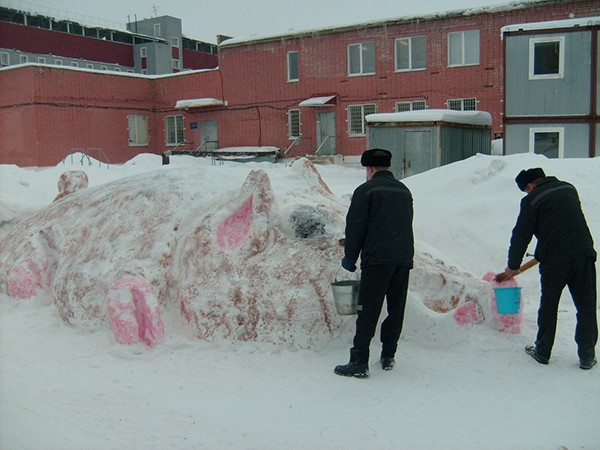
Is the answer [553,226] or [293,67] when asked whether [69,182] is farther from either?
[293,67]

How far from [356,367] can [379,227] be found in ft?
3.81

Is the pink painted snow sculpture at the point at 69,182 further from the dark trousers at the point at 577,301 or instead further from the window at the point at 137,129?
the window at the point at 137,129

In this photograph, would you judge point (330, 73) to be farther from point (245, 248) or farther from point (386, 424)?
point (386, 424)

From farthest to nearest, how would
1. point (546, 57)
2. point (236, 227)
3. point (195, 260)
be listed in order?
point (546, 57) → point (236, 227) → point (195, 260)

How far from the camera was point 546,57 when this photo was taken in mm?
19562

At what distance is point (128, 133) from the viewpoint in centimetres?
3684

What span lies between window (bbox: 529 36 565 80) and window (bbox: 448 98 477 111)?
8.28 m

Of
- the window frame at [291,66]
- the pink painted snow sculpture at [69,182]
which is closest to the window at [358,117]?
the window frame at [291,66]

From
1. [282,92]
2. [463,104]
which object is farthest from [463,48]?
[282,92]

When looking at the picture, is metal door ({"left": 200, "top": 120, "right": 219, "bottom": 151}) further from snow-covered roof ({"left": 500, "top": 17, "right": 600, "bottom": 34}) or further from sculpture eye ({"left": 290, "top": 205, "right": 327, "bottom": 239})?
sculpture eye ({"left": 290, "top": 205, "right": 327, "bottom": 239})

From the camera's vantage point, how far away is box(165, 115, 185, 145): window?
3759 cm

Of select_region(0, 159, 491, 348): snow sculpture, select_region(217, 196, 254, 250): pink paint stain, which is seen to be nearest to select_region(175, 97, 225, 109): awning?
select_region(0, 159, 491, 348): snow sculpture

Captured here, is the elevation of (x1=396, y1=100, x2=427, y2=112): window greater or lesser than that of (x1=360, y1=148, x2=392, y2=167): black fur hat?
greater

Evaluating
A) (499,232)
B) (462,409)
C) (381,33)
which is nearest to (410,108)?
(381,33)
